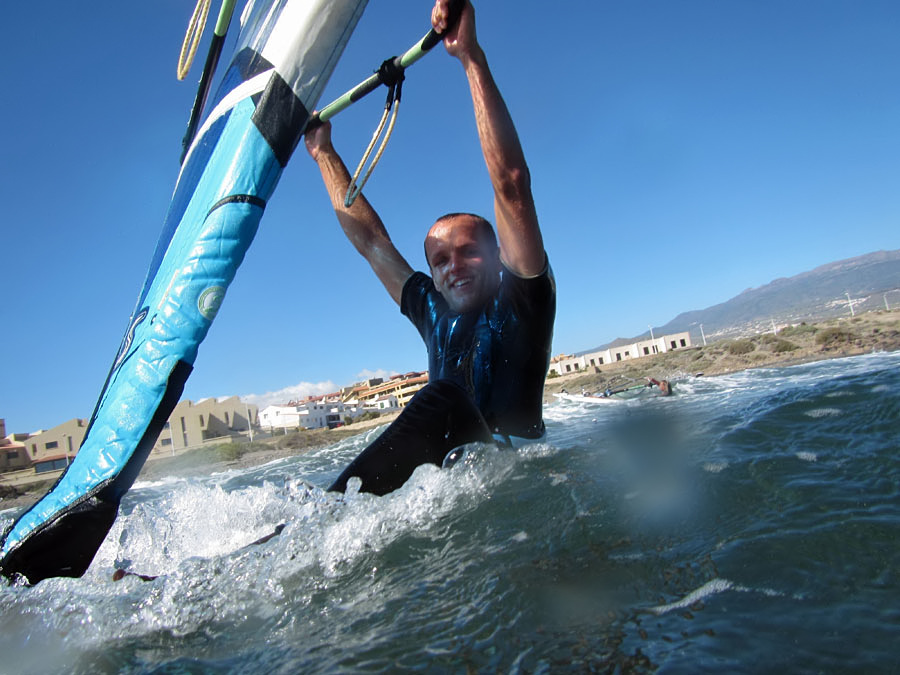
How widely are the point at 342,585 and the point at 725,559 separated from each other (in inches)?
41.8

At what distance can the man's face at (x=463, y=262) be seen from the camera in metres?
2.44

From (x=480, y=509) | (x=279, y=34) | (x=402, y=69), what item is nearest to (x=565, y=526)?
(x=480, y=509)

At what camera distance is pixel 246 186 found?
260 cm

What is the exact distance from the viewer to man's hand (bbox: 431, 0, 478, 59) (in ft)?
7.17

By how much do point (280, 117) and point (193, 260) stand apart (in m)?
0.95

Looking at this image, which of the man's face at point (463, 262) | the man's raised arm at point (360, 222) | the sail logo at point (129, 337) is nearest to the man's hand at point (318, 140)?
the man's raised arm at point (360, 222)

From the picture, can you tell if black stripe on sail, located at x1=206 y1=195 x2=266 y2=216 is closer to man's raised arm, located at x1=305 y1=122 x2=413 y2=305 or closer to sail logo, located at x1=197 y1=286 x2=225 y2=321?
sail logo, located at x1=197 y1=286 x2=225 y2=321

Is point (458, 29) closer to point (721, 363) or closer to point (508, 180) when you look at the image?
point (508, 180)

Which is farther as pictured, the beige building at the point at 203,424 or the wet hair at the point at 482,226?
the beige building at the point at 203,424

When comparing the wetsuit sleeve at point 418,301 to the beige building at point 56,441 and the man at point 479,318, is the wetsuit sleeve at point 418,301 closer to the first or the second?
the man at point 479,318

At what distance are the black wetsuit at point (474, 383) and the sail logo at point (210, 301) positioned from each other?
1.05 meters

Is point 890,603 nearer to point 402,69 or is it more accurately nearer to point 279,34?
point 402,69

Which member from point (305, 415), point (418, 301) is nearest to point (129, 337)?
point (418, 301)

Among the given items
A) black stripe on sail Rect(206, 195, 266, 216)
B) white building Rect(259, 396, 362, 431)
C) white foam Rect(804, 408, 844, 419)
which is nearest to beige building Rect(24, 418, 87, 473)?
white building Rect(259, 396, 362, 431)
